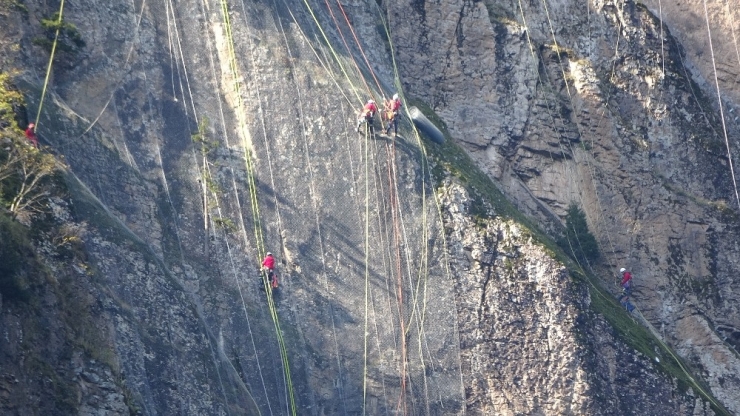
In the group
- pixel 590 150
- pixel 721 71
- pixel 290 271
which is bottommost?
pixel 290 271

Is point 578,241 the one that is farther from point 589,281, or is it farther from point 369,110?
point 369,110

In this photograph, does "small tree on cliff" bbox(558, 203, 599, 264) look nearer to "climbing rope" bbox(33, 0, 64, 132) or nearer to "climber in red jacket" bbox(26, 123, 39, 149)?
"climbing rope" bbox(33, 0, 64, 132)

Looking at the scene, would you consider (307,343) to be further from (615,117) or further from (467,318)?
(615,117)

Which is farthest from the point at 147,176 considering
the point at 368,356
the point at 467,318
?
the point at 467,318

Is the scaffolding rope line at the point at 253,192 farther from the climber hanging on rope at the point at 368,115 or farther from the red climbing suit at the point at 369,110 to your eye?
the red climbing suit at the point at 369,110

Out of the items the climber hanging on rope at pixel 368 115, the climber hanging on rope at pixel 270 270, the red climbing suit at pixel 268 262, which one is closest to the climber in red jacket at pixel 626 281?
the climber hanging on rope at pixel 368 115

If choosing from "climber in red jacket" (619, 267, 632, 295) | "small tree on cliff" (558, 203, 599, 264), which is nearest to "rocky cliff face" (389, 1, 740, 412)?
"small tree on cliff" (558, 203, 599, 264)

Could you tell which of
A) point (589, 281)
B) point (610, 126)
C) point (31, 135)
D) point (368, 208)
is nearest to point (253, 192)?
point (368, 208)
